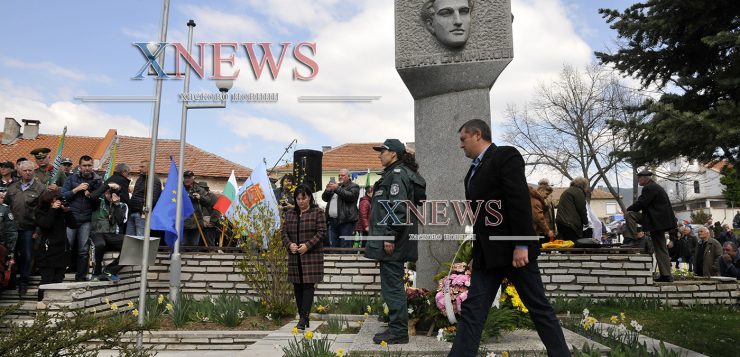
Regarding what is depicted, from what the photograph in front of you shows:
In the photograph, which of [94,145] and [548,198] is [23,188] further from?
[94,145]

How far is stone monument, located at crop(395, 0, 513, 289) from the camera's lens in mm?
5785

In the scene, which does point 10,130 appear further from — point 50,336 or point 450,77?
point 50,336

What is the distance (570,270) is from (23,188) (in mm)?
8056

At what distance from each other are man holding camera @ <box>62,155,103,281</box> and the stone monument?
15.3ft

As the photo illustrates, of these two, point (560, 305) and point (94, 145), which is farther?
point (94, 145)

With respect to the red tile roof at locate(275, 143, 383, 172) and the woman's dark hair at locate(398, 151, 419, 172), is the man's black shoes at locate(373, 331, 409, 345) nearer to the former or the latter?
the woman's dark hair at locate(398, 151, 419, 172)

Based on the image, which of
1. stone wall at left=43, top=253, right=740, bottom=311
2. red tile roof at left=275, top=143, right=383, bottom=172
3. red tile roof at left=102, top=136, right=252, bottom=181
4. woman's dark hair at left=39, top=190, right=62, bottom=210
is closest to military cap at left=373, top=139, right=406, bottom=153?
stone wall at left=43, top=253, right=740, bottom=311

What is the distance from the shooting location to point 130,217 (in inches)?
356

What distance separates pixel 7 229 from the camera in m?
7.69

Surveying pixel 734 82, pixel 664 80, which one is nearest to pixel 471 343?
pixel 734 82

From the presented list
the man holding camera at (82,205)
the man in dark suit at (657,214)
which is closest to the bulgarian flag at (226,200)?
the man holding camera at (82,205)

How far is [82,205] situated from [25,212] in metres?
0.84

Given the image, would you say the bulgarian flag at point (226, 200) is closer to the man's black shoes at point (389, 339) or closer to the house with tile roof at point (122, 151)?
the man's black shoes at point (389, 339)

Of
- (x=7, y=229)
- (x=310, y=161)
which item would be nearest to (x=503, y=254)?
(x=7, y=229)
